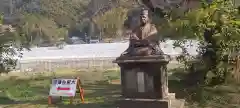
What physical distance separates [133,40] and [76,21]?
202 feet

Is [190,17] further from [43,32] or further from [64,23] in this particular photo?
[64,23]

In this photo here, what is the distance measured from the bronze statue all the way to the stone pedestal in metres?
0.15

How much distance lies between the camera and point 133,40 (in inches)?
325

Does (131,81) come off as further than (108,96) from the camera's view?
No

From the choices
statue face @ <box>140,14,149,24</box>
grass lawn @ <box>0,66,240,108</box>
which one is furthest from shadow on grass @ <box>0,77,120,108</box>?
statue face @ <box>140,14,149,24</box>

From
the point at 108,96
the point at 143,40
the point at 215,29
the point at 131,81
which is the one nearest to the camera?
the point at 143,40

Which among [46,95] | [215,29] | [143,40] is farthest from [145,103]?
[46,95]

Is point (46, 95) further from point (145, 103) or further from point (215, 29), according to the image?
point (215, 29)

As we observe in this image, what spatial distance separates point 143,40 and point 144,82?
3.59ft

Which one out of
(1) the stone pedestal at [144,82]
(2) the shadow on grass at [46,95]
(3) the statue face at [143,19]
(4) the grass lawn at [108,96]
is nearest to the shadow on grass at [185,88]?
(4) the grass lawn at [108,96]

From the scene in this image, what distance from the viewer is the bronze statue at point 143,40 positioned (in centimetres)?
820

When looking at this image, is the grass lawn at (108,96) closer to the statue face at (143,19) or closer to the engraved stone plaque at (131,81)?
the engraved stone plaque at (131,81)

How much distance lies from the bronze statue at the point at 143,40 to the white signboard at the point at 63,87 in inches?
112

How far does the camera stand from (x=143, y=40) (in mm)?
8141
